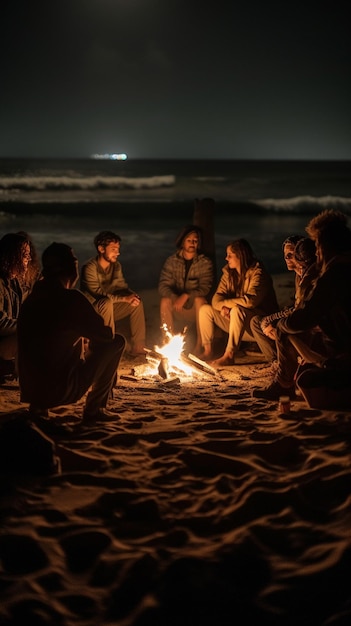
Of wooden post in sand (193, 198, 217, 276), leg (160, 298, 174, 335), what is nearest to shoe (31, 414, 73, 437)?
leg (160, 298, 174, 335)

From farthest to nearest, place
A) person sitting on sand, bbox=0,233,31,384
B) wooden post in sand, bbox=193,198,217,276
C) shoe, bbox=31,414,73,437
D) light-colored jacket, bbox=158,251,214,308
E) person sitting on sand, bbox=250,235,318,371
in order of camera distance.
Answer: wooden post in sand, bbox=193,198,217,276, light-colored jacket, bbox=158,251,214,308, person sitting on sand, bbox=0,233,31,384, person sitting on sand, bbox=250,235,318,371, shoe, bbox=31,414,73,437

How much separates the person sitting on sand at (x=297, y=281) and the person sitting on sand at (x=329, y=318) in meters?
0.84

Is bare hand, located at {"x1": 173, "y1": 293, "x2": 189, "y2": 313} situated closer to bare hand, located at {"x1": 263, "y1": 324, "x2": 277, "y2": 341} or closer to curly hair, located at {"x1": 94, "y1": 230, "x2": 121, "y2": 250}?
curly hair, located at {"x1": 94, "y1": 230, "x2": 121, "y2": 250}

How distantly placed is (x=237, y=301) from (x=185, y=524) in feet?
14.3

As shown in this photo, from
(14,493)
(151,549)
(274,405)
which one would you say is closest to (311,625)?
(151,549)

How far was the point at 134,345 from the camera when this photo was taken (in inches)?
310

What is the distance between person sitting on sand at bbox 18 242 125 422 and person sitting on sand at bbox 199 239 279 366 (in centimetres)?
291

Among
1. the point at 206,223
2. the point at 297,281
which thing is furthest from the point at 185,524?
the point at 206,223

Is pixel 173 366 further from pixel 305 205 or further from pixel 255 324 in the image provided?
pixel 305 205

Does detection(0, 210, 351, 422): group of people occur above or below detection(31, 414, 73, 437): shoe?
above

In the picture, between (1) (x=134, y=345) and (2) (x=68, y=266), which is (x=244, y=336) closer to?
(1) (x=134, y=345)

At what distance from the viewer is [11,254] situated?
20.3 ft

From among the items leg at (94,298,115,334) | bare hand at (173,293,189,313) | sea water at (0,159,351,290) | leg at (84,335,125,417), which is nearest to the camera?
leg at (84,335,125,417)

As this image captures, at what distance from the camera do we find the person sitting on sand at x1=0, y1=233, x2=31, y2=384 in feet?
20.0
